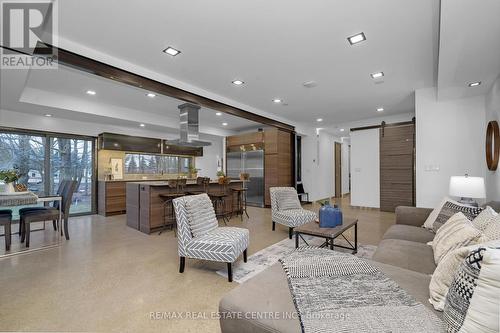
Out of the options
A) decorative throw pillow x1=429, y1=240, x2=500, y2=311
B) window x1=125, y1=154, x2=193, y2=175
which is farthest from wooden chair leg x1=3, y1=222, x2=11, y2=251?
decorative throw pillow x1=429, y1=240, x2=500, y2=311

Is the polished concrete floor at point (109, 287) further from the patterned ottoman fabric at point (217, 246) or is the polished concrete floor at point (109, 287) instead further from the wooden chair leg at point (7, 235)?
the wooden chair leg at point (7, 235)

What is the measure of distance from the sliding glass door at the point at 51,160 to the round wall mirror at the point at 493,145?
24.2ft

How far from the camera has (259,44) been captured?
9.87 ft

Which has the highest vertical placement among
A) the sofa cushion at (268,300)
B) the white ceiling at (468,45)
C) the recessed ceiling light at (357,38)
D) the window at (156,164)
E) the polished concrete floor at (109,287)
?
the recessed ceiling light at (357,38)

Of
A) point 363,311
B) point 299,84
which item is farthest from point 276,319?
point 299,84

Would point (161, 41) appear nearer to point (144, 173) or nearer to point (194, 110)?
point (194, 110)

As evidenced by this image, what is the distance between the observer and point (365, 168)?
7.16 m

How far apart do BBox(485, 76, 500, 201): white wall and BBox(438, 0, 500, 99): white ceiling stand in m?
0.16

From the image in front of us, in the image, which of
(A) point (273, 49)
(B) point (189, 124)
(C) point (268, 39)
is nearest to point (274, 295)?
(C) point (268, 39)

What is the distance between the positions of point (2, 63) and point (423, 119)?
6736 millimetres

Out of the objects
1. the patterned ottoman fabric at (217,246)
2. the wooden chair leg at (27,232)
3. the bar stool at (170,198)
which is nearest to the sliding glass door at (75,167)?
the wooden chair leg at (27,232)

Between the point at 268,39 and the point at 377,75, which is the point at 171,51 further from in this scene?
the point at 377,75

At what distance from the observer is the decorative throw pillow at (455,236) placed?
170 cm

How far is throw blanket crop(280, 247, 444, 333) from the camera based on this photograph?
40.8 inches
